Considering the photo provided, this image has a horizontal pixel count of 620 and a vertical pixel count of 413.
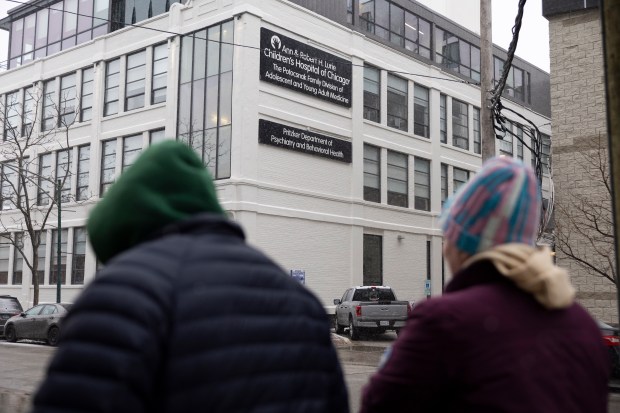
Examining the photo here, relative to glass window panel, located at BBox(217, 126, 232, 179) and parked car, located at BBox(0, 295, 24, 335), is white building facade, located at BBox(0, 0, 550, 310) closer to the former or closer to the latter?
glass window panel, located at BBox(217, 126, 232, 179)

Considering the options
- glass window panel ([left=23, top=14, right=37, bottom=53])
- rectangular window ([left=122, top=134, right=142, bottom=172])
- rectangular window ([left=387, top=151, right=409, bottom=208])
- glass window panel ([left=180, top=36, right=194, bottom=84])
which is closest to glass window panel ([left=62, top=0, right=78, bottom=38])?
glass window panel ([left=23, top=14, right=37, bottom=53])

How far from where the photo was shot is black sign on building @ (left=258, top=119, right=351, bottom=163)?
29.7 m

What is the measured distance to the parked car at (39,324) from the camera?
22.7 meters

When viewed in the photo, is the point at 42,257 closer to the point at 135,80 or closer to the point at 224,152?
the point at 135,80

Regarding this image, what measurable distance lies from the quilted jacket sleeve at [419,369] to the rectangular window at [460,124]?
40.6 m

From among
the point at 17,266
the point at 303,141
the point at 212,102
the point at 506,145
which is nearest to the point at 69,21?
the point at 212,102

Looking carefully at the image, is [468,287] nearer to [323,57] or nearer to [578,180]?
[578,180]

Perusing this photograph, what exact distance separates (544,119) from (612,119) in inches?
1868

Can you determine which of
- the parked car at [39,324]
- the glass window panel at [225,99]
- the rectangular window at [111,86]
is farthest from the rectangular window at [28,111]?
the parked car at [39,324]

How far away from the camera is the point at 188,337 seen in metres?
1.47

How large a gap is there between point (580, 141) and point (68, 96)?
26918 millimetres

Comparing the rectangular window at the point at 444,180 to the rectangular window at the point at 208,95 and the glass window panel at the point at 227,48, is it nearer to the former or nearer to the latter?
the rectangular window at the point at 208,95

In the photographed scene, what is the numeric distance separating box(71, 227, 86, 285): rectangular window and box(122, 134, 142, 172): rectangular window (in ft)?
13.7

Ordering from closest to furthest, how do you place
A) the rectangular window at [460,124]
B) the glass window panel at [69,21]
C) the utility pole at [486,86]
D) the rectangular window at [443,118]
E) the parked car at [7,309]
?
the utility pole at [486,86] → the parked car at [7,309] → the glass window panel at [69,21] → the rectangular window at [443,118] → the rectangular window at [460,124]
